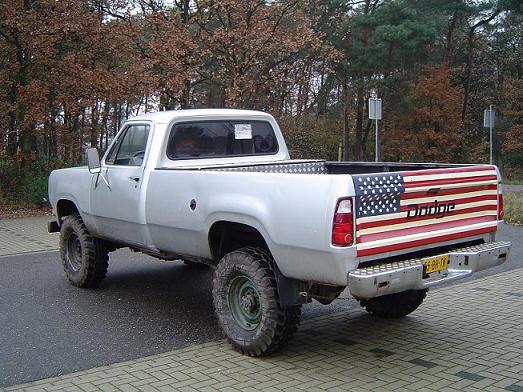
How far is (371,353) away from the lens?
531 centimetres

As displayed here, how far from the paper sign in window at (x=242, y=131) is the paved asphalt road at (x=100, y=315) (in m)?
1.89

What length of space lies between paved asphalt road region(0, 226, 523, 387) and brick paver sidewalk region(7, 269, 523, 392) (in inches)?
12.3

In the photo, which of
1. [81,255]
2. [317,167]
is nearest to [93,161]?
[81,255]

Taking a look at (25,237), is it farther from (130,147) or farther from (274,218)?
(274,218)

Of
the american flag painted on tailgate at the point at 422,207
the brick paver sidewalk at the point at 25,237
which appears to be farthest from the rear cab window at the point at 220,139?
the brick paver sidewalk at the point at 25,237

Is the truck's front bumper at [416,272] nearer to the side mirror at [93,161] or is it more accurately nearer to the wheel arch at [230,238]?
the wheel arch at [230,238]

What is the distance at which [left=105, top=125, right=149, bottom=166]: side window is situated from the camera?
669cm

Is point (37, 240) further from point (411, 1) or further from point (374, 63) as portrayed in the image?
point (411, 1)

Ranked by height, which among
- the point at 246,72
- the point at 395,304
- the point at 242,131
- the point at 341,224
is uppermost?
the point at 246,72

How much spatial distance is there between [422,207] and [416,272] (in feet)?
1.82

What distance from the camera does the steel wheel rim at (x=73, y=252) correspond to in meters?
7.83

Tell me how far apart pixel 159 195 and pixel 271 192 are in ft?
5.13

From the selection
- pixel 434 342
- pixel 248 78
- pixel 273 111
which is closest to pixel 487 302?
pixel 434 342

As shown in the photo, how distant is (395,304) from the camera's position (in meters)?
6.20
